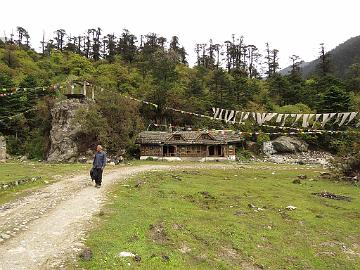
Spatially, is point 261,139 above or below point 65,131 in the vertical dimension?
below

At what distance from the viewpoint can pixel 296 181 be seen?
92.0 feet

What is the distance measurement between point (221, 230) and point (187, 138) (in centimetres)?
3749

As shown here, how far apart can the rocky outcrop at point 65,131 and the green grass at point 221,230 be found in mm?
24775

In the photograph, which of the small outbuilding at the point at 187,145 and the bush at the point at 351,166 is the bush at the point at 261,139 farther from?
the bush at the point at 351,166

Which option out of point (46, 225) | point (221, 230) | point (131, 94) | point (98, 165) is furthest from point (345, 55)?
point (46, 225)

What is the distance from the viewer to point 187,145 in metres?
51.4

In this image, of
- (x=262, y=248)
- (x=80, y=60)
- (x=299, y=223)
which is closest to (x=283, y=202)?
(x=299, y=223)

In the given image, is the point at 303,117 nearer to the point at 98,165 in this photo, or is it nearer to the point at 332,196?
the point at 332,196

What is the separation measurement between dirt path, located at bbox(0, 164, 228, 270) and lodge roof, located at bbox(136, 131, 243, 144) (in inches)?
1190

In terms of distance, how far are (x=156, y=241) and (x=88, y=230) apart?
2502 millimetres

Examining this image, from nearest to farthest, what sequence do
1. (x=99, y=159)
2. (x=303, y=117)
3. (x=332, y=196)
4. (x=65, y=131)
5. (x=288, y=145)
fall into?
(x=99, y=159)
(x=332, y=196)
(x=303, y=117)
(x=65, y=131)
(x=288, y=145)

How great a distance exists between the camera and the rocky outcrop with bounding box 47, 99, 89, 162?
4434 centimetres

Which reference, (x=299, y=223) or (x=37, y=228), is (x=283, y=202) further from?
(x=37, y=228)

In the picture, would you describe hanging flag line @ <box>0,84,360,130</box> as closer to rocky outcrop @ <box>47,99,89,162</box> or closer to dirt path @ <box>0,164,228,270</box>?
rocky outcrop @ <box>47,99,89,162</box>
